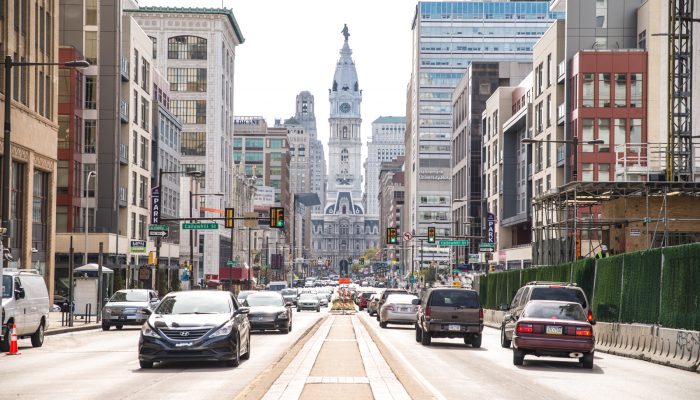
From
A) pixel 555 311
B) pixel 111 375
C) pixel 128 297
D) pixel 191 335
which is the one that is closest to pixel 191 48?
pixel 128 297

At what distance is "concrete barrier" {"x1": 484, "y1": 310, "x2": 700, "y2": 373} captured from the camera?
990 inches

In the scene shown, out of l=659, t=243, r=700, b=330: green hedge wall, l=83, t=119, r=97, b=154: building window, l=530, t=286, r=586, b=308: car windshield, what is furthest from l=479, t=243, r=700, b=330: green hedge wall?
l=83, t=119, r=97, b=154: building window

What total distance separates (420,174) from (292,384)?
177m

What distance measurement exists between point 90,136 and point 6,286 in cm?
5034

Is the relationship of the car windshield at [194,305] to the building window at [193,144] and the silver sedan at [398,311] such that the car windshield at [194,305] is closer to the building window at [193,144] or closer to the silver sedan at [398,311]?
the silver sedan at [398,311]

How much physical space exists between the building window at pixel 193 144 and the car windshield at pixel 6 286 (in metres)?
96.4

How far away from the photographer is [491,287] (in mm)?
63062

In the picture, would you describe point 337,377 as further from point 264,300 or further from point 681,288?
point 264,300

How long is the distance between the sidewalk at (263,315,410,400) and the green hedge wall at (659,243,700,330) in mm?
7481

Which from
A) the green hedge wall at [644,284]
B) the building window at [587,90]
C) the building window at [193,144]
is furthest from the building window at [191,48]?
the green hedge wall at [644,284]

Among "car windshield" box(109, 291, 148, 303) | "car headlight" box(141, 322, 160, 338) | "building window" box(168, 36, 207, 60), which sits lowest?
"car windshield" box(109, 291, 148, 303)

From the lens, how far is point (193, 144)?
126 meters

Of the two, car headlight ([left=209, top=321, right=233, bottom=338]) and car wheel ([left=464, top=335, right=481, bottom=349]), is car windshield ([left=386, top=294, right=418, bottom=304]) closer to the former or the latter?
car wheel ([left=464, top=335, right=481, bottom=349])

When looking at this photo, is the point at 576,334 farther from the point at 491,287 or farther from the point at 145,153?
the point at 145,153
